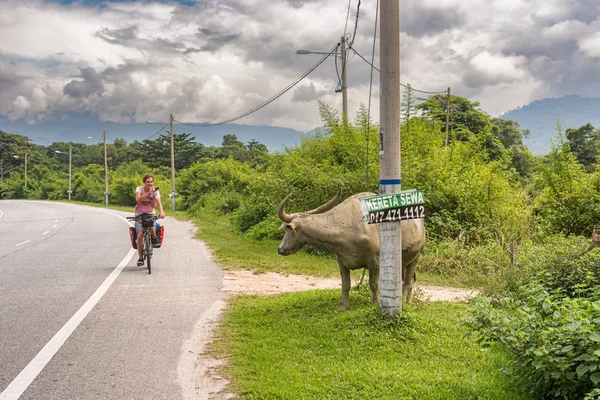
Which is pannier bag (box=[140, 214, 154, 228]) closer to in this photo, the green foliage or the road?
the road

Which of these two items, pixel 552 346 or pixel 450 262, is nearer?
pixel 552 346

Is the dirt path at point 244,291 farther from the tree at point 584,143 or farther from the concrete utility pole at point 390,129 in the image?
the tree at point 584,143

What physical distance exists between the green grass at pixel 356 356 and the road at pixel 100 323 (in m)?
0.60

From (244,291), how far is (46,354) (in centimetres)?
394

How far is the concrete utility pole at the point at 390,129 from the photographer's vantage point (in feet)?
18.4

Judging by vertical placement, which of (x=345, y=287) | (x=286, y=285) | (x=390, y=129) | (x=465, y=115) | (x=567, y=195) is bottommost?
(x=286, y=285)

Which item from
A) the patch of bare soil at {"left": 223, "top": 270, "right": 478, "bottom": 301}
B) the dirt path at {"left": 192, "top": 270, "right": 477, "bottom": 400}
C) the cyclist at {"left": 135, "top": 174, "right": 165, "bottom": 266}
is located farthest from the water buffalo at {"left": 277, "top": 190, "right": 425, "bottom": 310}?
the cyclist at {"left": 135, "top": 174, "right": 165, "bottom": 266}

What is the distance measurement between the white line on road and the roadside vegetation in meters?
1.82

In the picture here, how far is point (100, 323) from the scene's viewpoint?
656cm

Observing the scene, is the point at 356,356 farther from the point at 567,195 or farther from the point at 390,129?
the point at 567,195

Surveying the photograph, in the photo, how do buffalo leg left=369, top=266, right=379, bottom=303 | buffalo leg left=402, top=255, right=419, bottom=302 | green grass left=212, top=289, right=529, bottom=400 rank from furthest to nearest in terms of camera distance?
buffalo leg left=402, top=255, right=419, bottom=302, buffalo leg left=369, top=266, right=379, bottom=303, green grass left=212, top=289, right=529, bottom=400

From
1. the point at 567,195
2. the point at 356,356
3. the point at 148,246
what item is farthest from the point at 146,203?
the point at 567,195

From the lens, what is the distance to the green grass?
4.25 m

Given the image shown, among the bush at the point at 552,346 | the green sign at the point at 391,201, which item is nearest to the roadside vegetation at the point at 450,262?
the bush at the point at 552,346
